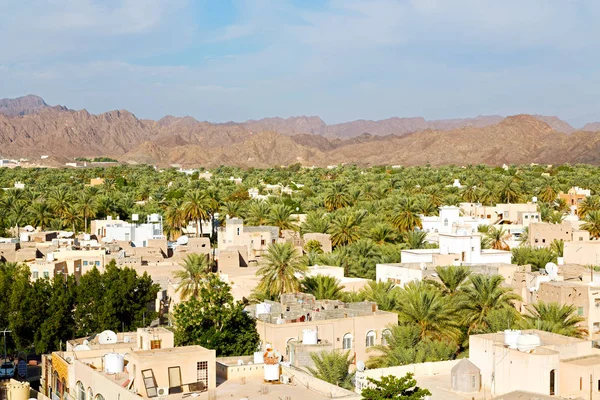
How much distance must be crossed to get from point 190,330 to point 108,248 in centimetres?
1592

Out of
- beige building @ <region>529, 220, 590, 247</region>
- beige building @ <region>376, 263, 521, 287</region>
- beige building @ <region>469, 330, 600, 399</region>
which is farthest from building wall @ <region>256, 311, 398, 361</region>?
beige building @ <region>529, 220, 590, 247</region>

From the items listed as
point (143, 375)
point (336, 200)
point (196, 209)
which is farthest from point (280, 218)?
point (143, 375)

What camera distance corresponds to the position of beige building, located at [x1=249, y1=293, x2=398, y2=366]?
76.6ft

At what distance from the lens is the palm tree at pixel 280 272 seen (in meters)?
30.0

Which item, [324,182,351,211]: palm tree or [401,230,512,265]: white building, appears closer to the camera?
[401,230,512,265]: white building

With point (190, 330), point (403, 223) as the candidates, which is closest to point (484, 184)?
point (403, 223)

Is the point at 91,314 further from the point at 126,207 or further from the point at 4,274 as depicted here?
the point at 126,207

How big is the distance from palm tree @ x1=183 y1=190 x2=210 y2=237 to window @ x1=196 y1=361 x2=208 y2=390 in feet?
115

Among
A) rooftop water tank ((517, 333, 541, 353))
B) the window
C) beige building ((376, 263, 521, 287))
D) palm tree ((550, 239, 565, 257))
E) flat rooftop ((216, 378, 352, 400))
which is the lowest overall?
flat rooftop ((216, 378, 352, 400))

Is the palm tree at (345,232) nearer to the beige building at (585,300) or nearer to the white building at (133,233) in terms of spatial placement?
the white building at (133,233)

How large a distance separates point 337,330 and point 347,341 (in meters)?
0.49

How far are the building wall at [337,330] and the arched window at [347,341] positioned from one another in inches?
2.3

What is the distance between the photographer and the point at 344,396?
1609cm

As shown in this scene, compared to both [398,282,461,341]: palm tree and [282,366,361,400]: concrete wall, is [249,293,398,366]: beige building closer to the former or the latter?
[398,282,461,341]: palm tree
